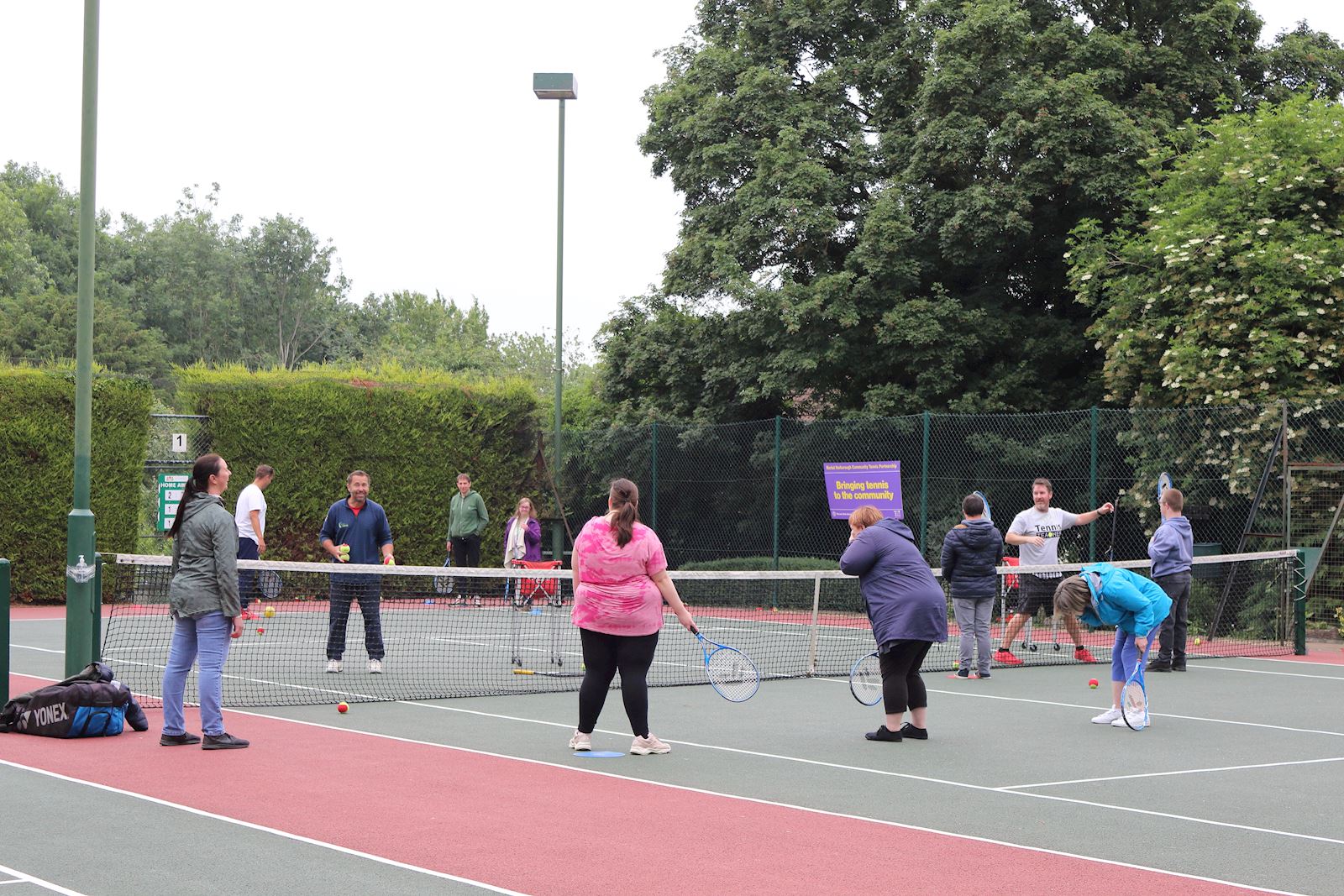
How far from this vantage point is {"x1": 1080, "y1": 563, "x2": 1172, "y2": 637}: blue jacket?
1017 cm

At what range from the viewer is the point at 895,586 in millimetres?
9961

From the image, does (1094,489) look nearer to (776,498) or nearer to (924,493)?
(924,493)

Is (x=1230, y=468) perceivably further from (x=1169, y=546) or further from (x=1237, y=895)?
(x=1237, y=895)

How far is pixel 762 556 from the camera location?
22.2m

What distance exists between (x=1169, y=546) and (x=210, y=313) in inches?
2538

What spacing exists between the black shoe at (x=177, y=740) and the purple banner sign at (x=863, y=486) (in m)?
12.5

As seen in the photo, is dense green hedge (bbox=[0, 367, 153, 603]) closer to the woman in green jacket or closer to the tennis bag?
the tennis bag

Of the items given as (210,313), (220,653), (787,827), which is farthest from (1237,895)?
(210,313)

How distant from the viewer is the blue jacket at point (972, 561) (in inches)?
534

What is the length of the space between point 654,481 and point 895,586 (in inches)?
554

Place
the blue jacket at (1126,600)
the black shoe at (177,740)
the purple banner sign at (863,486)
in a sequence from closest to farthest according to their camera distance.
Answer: the black shoe at (177,740) → the blue jacket at (1126,600) → the purple banner sign at (863,486)

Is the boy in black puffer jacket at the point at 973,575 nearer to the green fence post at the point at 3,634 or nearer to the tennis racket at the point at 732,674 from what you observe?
the tennis racket at the point at 732,674

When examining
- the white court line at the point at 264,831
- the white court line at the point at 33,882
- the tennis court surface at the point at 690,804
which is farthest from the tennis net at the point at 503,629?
the white court line at the point at 33,882

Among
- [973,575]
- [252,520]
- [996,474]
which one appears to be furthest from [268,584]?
[996,474]
